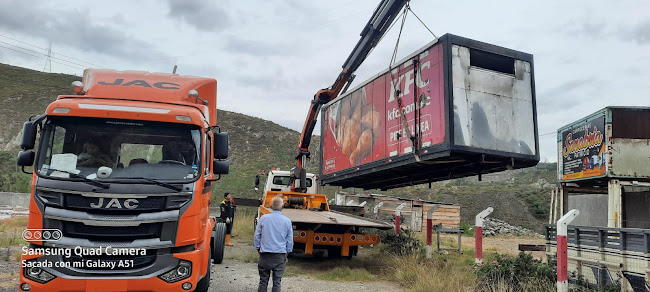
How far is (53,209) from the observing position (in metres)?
4.95

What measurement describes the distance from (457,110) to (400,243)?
530 centimetres

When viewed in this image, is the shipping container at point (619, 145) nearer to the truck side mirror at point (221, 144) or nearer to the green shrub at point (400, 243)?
the green shrub at point (400, 243)

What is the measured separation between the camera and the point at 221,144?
6.33m

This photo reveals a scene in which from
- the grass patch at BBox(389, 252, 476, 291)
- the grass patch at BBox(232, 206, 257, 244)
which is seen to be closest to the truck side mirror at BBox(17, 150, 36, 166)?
the grass patch at BBox(389, 252, 476, 291)

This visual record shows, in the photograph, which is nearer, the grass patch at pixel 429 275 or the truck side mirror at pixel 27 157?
the truck side mirror at pixel 27 157

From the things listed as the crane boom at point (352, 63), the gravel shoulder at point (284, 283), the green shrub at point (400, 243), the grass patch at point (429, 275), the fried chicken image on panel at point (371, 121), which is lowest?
the gravel shoulder at point (284, 283)

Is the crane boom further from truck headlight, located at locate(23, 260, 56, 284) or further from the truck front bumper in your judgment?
truck headlight, located at locate(23, 260, 56, 284)

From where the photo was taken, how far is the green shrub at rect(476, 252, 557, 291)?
23.2 feet

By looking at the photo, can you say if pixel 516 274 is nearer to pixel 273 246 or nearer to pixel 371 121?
pixel 273 246

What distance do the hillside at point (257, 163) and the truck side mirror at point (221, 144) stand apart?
930 inches

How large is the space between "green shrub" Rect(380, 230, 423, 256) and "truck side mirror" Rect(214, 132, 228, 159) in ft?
20.8

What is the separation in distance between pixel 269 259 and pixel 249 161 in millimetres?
43008

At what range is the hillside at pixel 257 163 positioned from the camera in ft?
96.1

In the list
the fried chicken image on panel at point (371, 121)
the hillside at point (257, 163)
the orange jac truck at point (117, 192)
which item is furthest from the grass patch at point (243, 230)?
the hillside at point (257, 163)
